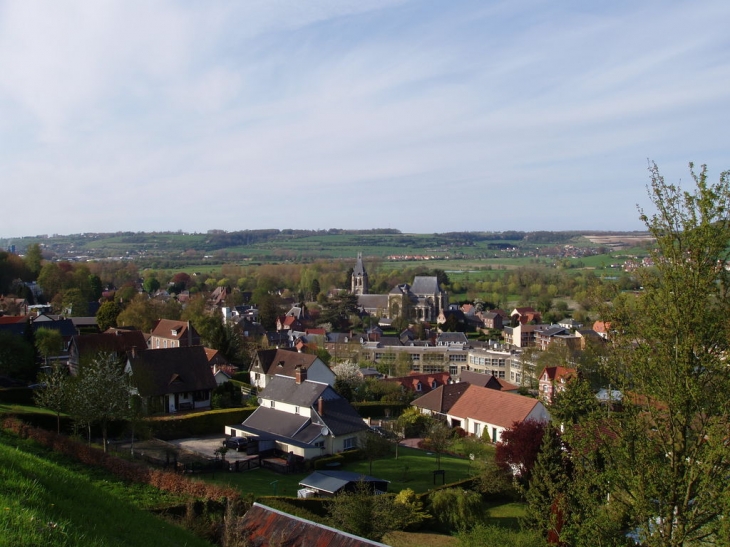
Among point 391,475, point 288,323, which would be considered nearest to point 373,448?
point 391,475

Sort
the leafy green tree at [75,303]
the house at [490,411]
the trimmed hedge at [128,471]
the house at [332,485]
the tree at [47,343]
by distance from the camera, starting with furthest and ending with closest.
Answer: the leafy green tree at [75,303] < the tree at [47,343] < the house at [490,411] < the house at [332,485] < the trimmed hedge at [128,471]

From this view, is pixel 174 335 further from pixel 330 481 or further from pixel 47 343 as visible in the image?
pixel 330 481

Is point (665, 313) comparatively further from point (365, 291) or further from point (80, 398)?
point (365, 291)

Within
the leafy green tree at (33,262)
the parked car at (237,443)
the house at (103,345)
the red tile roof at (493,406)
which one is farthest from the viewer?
the leafy green tree at (33,262)

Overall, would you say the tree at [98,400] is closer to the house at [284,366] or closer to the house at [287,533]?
the house at [287,533]

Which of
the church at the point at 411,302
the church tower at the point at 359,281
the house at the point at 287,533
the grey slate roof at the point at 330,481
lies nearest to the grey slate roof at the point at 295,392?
the grey slate roof at the point at 330,481
